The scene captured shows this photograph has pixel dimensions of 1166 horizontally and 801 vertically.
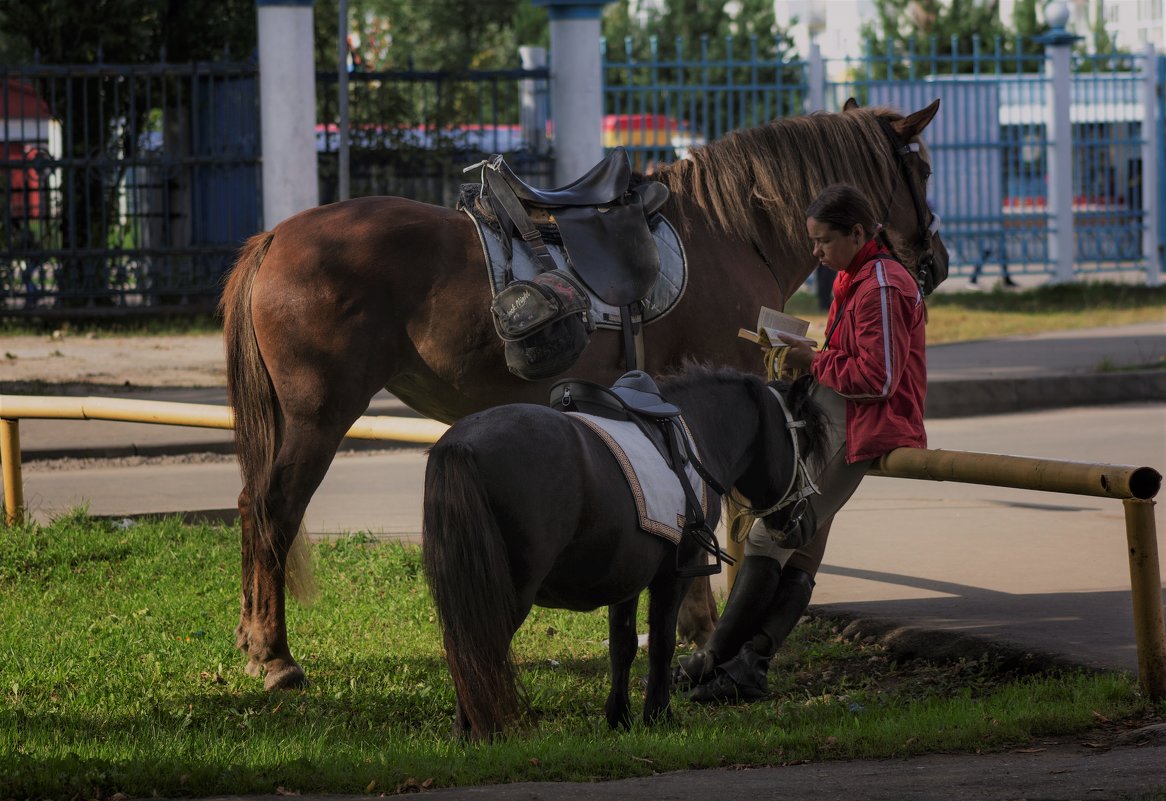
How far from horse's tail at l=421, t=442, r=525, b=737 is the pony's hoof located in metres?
1.57

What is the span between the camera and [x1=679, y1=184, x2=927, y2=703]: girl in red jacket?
4.89m

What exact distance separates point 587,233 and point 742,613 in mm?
1560

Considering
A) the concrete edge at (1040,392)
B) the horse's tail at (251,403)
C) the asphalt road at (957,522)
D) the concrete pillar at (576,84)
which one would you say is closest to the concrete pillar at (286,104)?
the concrete pillar at (576,84)

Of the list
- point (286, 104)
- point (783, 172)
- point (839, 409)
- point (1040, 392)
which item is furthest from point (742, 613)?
point (286, 104)

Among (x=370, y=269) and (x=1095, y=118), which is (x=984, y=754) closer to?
(x=370, y=269)

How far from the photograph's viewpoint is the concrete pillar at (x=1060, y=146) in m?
20.0


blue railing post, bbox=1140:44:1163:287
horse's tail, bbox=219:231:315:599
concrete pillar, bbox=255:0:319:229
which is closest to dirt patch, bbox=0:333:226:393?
concrete pillar, bbox=255:0:319:229

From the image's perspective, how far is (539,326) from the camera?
520 centimetres

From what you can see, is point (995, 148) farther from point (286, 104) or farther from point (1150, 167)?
point (286, 104)

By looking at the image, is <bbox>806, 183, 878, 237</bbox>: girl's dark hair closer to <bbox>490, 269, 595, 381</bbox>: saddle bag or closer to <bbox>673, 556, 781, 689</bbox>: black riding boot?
<bbox>490, 269, 595, 381</bbox>: saddle bag

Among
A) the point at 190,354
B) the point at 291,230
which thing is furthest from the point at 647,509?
the point at 190,354

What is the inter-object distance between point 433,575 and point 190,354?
1116 cm

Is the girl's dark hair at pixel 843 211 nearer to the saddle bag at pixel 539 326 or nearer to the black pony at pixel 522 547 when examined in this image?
the saddle bag at pixel 539 326

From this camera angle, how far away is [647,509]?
13.6 ft
